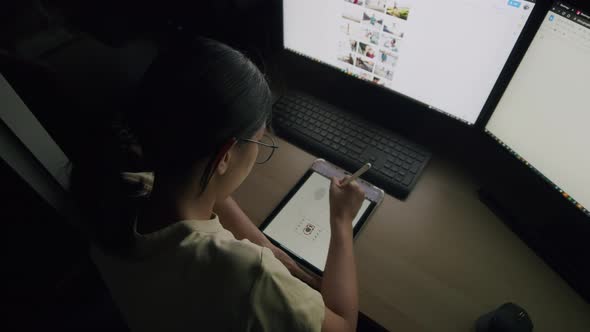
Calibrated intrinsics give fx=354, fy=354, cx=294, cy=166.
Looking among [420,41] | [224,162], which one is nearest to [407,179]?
[420,41]

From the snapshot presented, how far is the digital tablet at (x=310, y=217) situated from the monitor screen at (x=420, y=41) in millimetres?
274

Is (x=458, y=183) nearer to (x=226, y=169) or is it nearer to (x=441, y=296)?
(x=441, y=296)

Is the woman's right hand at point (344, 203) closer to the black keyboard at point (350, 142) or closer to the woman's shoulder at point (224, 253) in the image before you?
the black keyboard at point (350, 142)

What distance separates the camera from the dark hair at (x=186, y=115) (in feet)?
1.69

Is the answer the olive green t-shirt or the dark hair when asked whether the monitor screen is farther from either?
the olive green t-shirt

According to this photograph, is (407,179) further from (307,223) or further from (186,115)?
(186,115)

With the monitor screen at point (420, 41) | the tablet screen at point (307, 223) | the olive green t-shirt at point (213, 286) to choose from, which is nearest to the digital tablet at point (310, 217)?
the tablet screen at point (307, 223)

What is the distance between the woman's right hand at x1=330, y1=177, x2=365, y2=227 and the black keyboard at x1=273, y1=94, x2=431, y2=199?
107 millimetres

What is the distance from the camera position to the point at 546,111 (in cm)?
67

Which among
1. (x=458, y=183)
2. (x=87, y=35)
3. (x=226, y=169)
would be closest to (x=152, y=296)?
(x=226, y=169)

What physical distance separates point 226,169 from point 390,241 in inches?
15.7

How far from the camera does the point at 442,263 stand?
75cm

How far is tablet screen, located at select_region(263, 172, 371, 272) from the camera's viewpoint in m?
0.76

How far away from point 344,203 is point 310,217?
9 cm
